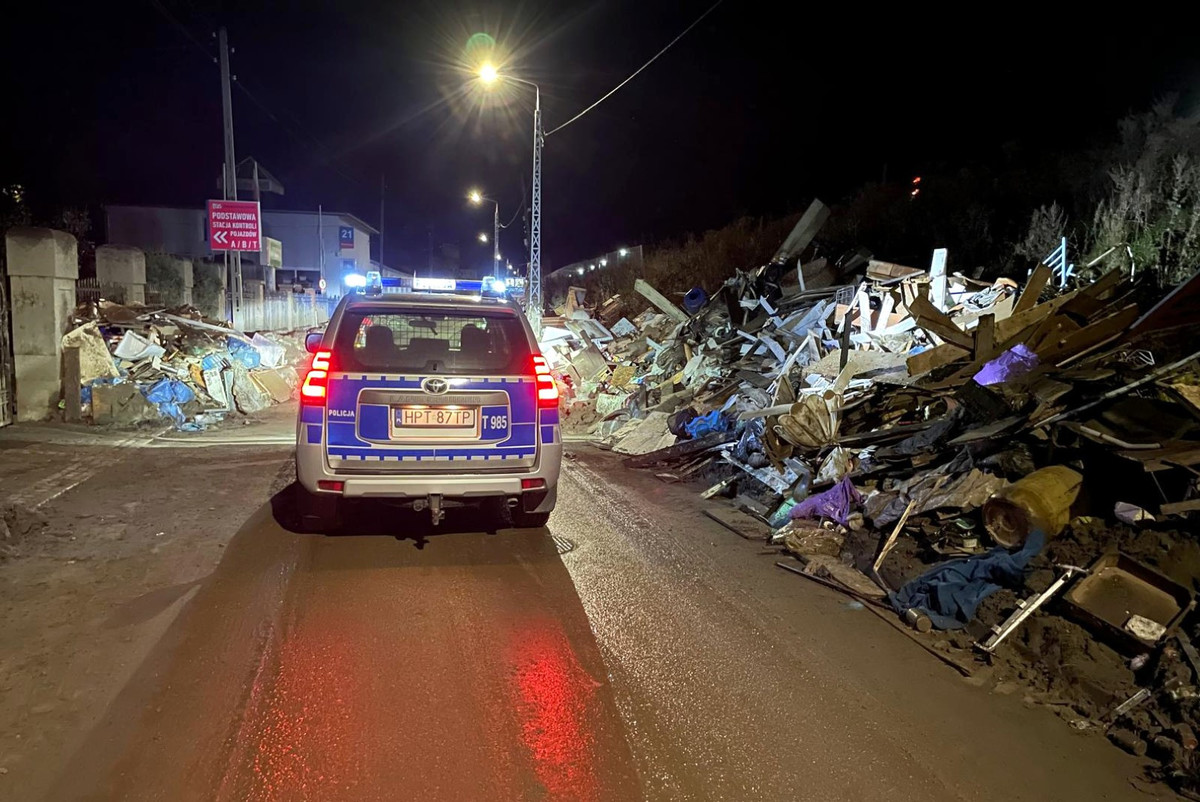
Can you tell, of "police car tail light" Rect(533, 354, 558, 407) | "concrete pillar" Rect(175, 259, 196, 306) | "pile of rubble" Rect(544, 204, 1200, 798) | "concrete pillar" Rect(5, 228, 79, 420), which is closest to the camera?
Result: "pile of rubble" Rect(544, 204, 1200, 798)

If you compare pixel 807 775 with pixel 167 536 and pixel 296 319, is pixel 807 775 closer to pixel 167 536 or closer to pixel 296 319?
pixel 167 536

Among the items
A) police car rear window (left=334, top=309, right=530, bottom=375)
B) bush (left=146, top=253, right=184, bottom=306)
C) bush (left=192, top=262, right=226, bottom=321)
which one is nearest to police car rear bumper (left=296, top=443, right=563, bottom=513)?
police car rear window (left=334, top=309, right=530, bottom=375)

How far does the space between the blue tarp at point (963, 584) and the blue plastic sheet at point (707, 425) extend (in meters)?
4.93

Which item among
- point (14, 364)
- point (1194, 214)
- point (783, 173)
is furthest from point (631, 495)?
point (783, 173)

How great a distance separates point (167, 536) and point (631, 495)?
4.42 meters

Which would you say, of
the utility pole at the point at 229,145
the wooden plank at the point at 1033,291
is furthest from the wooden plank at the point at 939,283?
the utility pole at the point at 229,145

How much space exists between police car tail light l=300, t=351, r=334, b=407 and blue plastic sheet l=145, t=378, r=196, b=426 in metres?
7.97

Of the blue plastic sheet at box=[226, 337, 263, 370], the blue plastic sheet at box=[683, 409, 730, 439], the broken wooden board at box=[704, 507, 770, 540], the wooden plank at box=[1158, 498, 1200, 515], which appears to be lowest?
the broken wooden board at box=[704, 507, 770, 540]

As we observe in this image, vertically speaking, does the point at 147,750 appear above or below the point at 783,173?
below

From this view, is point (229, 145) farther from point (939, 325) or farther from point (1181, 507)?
point (1181, 507)

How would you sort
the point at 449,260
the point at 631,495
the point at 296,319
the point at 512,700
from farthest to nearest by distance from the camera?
the point at 449,260
the point at 296,319
the point at 631,495
the point at 512,700

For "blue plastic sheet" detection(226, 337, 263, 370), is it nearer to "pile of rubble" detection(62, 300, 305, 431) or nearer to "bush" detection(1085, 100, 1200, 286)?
"pile of rubble" detection(62, 300, 305, 431)

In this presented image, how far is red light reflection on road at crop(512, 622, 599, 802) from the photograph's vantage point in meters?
3.07

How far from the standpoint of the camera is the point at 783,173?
30.5 metres
